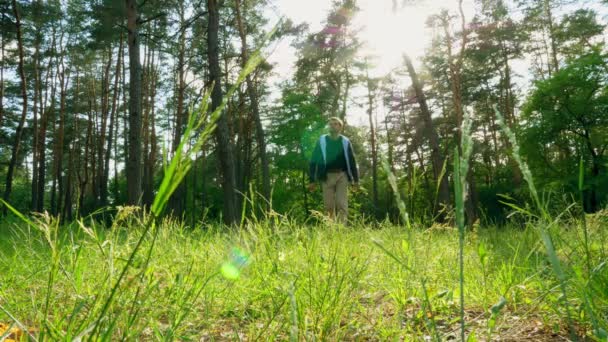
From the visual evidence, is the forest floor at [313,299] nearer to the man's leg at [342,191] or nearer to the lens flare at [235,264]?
the lens flare at [235,264]

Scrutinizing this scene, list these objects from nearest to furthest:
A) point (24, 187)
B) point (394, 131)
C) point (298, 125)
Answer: point (298, 125) → point (394, 131) → point (24, 187)

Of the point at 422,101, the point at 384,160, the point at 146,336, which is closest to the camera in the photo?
the point at 384,160

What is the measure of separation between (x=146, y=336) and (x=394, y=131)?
113ft

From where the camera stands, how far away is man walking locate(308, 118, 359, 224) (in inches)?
273

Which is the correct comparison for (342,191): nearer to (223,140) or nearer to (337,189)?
(337,189)

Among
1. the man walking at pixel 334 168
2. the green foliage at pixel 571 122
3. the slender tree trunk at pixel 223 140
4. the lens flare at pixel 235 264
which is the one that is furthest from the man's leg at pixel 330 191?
the green foliage at pixel 571 122

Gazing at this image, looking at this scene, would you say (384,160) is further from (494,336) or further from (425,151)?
(425,151)

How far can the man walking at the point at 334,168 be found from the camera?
693cm

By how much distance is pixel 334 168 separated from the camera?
7125 millimetres

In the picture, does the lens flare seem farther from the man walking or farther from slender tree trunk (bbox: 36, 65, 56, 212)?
slender tree trunk (bbox: 36, 65, 56, 212)

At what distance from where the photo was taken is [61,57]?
1048 inches

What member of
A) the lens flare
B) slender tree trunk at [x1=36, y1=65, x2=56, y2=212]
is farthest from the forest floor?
slender tree trunk at [x1=36, y1=65, x2=56, y2=212]

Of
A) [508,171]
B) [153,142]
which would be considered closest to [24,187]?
[153,142]

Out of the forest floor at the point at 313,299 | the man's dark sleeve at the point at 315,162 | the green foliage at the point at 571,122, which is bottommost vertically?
the forest floor at the point at 313,299
